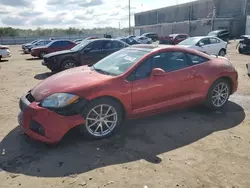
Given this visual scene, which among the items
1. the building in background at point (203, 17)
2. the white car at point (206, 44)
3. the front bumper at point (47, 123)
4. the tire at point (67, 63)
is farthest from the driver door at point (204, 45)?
the building in background at point (203, 17)

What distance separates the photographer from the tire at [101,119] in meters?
3.94

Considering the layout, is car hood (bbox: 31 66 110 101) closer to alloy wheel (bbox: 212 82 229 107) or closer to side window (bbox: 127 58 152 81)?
side window (bbox: 127 58 152 81)

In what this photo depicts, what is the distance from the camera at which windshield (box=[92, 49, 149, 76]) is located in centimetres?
445

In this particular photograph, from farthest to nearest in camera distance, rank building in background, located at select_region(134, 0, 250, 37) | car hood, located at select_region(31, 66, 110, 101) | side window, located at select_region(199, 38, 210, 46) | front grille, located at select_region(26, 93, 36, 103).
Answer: building in background, located at select_region(134, 0, 250, 37) < side window, located at select_region(199, 38, 210, 46) < front grille, located at select_region(26, 93, 36, 103) < car hood, located at select_region(31, 66, 110, 101)

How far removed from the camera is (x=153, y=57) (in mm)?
4562

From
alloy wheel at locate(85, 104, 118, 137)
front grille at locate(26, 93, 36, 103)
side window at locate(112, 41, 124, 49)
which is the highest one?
side window at locate(112, 41, 124, 49)

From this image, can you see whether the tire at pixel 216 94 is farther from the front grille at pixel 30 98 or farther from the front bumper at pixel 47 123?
the front grille at pixel 30 98

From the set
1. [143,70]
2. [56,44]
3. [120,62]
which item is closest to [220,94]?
[143,70]

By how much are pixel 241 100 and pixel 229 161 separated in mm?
3174

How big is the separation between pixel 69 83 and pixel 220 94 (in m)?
3.27

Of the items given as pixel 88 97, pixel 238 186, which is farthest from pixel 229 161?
pixel 88 97

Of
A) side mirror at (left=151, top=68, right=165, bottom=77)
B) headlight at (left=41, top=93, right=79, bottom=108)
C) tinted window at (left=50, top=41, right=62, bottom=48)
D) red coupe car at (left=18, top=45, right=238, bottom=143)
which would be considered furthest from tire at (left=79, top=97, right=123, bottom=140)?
tinted window at (left=50, top=41, right=62, bottom=48)

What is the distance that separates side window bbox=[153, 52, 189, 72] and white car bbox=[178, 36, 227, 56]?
890 centimetres

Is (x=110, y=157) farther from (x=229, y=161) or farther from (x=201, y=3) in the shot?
(x=201, y=3)
